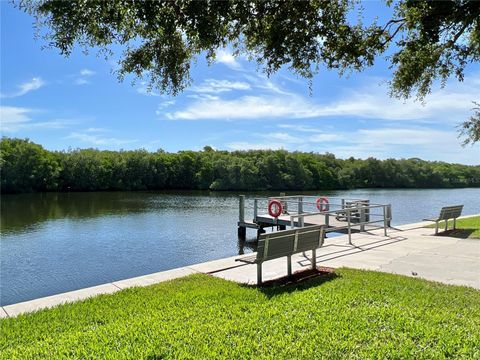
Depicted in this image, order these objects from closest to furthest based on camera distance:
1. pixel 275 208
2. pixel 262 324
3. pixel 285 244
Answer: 1. pixel 262 324
2. pixel 285 244
3. pixel 275 208

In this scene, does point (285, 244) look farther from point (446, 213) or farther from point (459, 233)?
point (459, 233)

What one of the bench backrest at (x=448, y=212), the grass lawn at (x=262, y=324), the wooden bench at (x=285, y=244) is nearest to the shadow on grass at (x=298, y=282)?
the grass lawn at (x=262, y=324)

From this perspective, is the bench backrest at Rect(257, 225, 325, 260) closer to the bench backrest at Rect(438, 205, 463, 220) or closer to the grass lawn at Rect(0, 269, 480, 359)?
the grass lawn at Rect(0, 269, 480, 359)

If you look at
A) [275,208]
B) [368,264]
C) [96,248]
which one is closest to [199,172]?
[96,248]

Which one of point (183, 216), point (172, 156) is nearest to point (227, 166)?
point (172, 156)

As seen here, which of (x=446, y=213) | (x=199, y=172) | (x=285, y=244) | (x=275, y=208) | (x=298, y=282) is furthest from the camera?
(x=199, y=172)

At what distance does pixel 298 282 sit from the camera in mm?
6656

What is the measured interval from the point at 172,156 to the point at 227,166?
49.5 ft

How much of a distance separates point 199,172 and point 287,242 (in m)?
79.1

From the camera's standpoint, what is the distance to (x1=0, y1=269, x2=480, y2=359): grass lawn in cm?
381

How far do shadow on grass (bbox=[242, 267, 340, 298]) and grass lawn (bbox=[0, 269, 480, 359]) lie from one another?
0.06 metres

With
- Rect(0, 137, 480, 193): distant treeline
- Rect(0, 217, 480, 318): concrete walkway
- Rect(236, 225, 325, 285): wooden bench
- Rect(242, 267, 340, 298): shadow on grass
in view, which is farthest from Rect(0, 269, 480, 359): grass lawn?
Rect(0, 137, 480, 193): distant treeline

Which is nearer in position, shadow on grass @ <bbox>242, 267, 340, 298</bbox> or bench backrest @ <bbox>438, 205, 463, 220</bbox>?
shadow on grass @ <bbox>242, 267, 340, 298</bbox>

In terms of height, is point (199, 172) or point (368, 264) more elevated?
point (199, 172)
